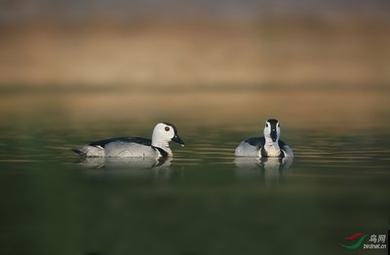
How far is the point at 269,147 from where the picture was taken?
80.7 feet

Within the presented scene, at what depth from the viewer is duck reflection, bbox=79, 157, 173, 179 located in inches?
886

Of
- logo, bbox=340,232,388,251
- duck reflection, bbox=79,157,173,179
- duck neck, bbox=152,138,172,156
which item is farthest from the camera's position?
duck neck, bbox=152,138,172,156

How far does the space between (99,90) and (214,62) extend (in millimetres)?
7781

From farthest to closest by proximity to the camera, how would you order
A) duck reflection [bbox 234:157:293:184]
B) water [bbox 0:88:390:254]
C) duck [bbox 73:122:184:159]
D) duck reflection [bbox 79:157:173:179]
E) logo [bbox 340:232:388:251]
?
duck [bbox 73:122:184:159] < duck reflection [bbox 79:157:173:179] < duck reflection [bbox 234:157:293:184] < water [bbox 0:88:390:254] < logo [bbox 340:232:388:251]

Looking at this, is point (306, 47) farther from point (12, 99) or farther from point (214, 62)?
point (12, 99)

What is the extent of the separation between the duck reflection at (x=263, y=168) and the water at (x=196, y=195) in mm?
21

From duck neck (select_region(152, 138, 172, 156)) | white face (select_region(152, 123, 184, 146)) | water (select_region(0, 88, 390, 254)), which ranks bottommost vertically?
water (select_region(0, 88, 390, 254))

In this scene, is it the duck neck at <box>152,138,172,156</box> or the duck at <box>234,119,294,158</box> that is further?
the duck neck at <box>152,138,172,156</box>

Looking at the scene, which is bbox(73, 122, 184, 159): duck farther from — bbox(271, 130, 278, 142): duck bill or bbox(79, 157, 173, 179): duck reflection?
bbox(271, 130, 278, 142): duck bill

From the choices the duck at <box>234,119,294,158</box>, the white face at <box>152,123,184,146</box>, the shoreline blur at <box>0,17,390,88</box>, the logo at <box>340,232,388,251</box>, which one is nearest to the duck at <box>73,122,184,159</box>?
the white face at <box>152,123,184,146</box>

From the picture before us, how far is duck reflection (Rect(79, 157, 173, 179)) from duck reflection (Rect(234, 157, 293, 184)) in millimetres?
1041

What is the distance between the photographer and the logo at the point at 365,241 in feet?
54.4

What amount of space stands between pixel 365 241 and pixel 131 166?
731cm

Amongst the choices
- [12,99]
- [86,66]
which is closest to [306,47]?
[86,66]
